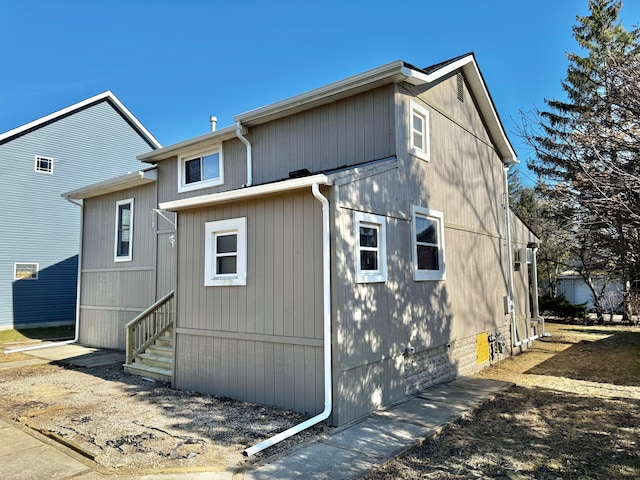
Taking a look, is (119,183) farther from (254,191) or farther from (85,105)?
(85,105)

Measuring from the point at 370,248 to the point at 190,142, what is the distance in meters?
5.87

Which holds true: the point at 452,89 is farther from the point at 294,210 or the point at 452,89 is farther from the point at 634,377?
the point at 634,377

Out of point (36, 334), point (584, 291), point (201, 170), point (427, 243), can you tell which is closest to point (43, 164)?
point (36, 334)

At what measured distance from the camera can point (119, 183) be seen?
1133 centimetres

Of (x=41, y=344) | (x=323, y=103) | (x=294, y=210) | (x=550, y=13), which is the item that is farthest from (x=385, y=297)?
(x=41, y=344)

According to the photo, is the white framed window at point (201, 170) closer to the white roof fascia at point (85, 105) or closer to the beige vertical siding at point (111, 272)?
the beige vertical siding at point (111, 272)

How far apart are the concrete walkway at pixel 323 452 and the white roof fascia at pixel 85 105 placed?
14255 millimetres

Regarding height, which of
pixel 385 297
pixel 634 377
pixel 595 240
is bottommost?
pixel 634 377

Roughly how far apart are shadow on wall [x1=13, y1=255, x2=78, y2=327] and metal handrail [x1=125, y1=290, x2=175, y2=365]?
10.1 m

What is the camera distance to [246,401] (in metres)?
6.20

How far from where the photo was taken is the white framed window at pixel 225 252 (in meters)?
6.39

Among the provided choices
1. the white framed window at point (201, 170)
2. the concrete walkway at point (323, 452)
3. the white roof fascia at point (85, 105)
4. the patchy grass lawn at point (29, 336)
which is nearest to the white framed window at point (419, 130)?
the concrete walkway at point (323, 452)

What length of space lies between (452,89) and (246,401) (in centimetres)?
747

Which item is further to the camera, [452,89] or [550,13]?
[452,89]
